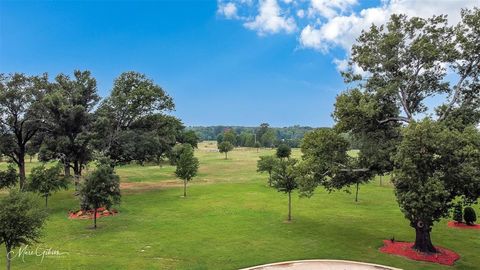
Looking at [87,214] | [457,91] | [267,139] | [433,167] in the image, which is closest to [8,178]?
[87,214]

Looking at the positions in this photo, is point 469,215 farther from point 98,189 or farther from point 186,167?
point 98,189

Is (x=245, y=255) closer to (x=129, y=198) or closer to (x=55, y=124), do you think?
(x=129, y=198)

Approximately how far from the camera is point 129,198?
42.6m

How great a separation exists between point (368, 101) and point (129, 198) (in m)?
29.6

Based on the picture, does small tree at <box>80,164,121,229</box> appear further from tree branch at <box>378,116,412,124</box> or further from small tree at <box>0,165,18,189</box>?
tree branch at <box>378,116,412,124</box>

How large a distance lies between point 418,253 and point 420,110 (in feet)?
30.9

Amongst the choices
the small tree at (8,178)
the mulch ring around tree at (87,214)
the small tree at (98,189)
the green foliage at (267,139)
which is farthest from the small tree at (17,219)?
the green foliage at (267,139)

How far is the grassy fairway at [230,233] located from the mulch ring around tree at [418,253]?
1.72 feet

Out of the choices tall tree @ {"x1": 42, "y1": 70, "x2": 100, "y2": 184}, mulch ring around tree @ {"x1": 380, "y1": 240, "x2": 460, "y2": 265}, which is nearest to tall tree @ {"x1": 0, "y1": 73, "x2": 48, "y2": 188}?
tall tree @ {"x1": 42, "y1": 70, "x2": 100, "y2": 184}

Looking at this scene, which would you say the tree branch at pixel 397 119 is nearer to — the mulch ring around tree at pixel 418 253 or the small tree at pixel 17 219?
the mulch ring around tree at pixel 418 253

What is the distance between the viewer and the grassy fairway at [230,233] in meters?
21.0

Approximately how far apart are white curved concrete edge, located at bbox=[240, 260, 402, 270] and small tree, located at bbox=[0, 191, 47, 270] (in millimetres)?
10956

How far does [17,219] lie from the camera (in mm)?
17531

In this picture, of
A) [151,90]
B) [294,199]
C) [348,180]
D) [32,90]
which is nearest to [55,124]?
[32,90]
